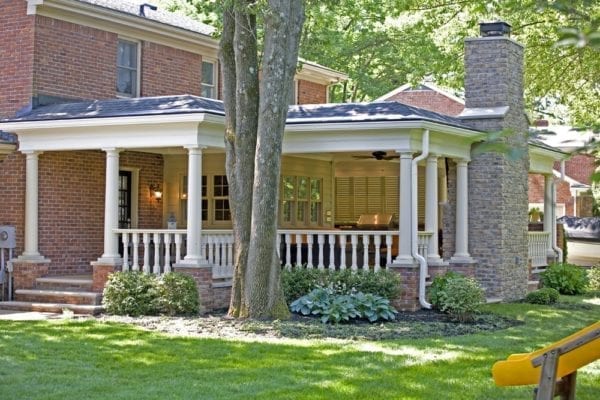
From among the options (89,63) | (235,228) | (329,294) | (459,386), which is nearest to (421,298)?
(329,294)

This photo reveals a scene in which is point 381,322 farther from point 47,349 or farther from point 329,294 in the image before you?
point 47,349

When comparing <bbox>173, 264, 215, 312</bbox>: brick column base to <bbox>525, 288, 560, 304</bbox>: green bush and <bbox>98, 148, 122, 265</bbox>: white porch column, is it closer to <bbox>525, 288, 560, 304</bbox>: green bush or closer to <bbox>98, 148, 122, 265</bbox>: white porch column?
<bbox>98, 148, 122, 265</bbox>: white porch column

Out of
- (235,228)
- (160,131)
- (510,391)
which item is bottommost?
(510,391)

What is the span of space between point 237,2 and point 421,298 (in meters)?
6.05

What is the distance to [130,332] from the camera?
13.6 metres

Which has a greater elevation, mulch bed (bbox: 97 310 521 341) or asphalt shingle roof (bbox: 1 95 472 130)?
asphalt shingle roof (bbox: 1 95 472 130)

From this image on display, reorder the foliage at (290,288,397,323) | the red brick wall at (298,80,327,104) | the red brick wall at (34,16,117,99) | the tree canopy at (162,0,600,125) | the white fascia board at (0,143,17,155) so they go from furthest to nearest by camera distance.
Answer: the tree canopy at (162,0,600,125), the red brick wall at (298,80,327,104), the red brick wall at (34,16,117,99), the white fascia board at (0,143,17,155), the foliage at (290,288,397,323)

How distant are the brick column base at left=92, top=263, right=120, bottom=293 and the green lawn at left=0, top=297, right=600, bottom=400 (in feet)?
8.46

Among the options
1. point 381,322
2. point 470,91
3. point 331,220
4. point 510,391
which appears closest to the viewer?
point 510,391

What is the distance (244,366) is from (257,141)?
466 centimetres

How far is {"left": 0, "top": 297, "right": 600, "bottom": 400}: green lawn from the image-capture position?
9273 mm

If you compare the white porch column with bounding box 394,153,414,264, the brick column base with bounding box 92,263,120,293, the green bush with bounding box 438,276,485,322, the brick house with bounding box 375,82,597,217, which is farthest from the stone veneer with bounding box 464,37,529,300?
the brick house with bounding box 375,82,597,217

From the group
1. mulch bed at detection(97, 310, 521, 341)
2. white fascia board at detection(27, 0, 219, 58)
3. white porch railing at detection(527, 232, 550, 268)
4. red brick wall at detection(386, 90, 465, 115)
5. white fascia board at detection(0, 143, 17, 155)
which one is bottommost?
mulch bed at detection(97, 310, 521, 341)

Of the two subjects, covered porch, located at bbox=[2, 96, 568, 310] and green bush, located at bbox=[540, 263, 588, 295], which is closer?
covered porch, located at bbox=[2, 96, 568, 310]
